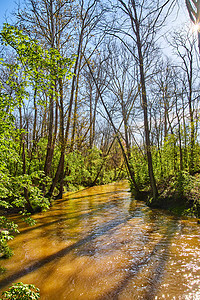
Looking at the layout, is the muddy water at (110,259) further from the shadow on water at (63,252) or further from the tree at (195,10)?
the tree at (195,10)

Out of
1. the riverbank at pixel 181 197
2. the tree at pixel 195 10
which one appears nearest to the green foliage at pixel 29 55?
the tree at pixel 195 10

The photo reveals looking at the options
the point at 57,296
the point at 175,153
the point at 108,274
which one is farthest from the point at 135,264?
the point at 175,153

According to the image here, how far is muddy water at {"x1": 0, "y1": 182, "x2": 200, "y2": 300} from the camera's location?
10.9 feet

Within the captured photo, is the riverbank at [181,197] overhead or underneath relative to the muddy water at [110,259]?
overhead

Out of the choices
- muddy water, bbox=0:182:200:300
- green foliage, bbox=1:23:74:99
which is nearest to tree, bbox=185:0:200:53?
green foliage, bbox=1:23:74:99

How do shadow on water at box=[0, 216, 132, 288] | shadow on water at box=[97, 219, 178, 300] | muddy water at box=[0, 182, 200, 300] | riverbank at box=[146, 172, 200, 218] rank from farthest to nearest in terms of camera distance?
riverbank at box=[146, 172, 200, 218] → shadow on water at box=[0, 216, 132, 288] → muddy water at box=[0, 182, 200, 300] → shadow on water at box=[97, 219, 178, 300]

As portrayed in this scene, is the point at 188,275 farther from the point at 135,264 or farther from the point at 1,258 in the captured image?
the point at 1,258

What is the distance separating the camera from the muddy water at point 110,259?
3.33 meters

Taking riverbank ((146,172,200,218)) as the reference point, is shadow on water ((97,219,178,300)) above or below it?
below

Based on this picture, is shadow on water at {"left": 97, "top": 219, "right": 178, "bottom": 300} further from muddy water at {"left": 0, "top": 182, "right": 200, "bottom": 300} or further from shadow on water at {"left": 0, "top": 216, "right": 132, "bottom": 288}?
shadow on water at {"left": 0, "top": 216, "right": 132, "bottom": 288}

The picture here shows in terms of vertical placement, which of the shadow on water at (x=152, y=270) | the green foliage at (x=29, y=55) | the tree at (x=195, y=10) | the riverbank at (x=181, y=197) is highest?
the tree at (x=195, y=10)

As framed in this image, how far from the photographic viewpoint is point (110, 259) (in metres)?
4.45

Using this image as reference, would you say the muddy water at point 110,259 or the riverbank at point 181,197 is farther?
the riverbank at point 181,197

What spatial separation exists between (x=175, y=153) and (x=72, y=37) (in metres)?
8.75
